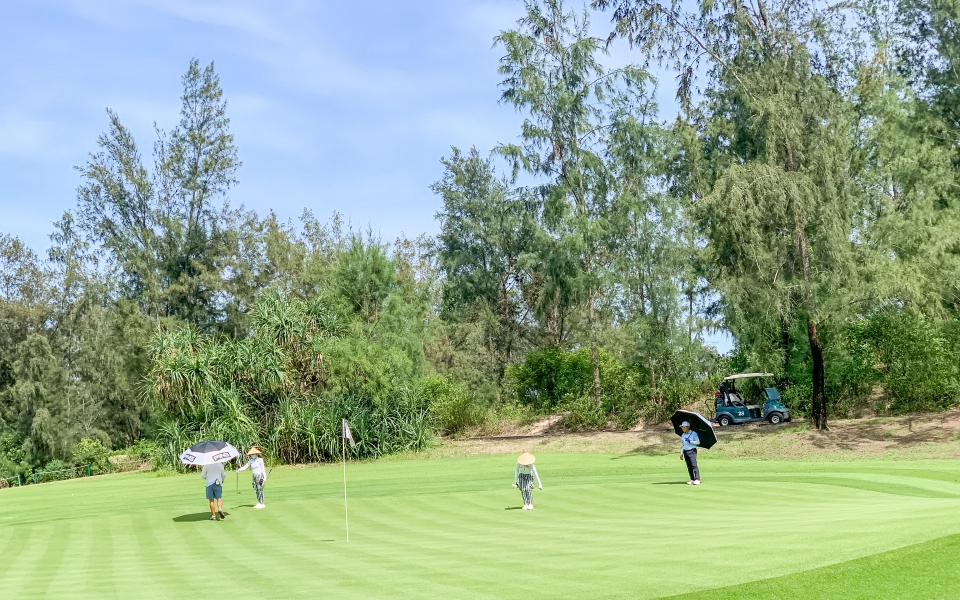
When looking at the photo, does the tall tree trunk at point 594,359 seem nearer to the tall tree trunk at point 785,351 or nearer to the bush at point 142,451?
the tall tree trunk at point 785,351

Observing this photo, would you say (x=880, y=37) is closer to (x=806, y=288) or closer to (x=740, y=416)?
(x=806, y=288)

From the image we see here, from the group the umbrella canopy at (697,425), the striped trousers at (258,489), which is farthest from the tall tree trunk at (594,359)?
the striped trousers at (258,489)

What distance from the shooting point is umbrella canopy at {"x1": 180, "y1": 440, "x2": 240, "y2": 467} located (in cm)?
2188

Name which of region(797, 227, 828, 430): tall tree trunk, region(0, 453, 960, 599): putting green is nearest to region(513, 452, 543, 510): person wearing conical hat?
region(0, 453, 960, 599): putting green

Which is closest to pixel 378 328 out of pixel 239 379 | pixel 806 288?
pixel 239 379

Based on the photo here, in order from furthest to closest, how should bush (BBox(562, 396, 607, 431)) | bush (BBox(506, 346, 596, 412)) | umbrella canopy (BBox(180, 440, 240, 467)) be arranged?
bush (BBox(506, 346, 596, 412)) → bush (BBox(562, 396, 607, 431)) → umbrella canopy (BBox(180, 440, 240, 467))

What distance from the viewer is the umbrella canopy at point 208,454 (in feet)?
71.8

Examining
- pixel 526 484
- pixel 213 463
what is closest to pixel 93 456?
pixel 213 463

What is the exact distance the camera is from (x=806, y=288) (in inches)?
1304

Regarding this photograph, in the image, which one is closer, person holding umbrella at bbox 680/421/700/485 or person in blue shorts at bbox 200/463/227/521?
person in blue shorts at bbox 200/463/227/521

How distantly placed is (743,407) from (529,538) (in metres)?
24.6

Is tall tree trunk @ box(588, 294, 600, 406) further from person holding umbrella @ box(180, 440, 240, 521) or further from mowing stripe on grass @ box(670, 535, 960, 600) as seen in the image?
Answer: mowing stripe on grass @ box(670, 535, 960, 600)

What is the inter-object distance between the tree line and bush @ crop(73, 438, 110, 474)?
514 cm

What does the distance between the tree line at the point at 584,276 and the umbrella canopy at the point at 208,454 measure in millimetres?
14069
